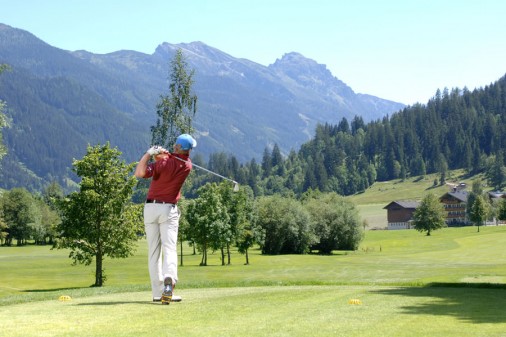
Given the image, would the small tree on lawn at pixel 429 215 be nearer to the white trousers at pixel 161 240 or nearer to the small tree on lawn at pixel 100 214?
the small tree on lawn at pixel 100 214

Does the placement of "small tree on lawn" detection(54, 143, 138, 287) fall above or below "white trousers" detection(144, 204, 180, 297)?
above

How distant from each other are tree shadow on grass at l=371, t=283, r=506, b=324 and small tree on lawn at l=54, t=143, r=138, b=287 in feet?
129

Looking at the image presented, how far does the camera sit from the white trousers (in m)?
16.0

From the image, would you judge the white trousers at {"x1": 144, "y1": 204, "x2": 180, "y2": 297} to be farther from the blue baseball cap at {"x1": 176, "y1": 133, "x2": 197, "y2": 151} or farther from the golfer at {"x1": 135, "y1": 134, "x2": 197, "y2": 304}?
the blue baseball cap at {"x1": 176, "y1": 133, "x2": 197, "y2": 151}

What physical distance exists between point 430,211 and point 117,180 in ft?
419

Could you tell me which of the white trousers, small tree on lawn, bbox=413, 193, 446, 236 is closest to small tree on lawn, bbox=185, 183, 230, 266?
the white trousers

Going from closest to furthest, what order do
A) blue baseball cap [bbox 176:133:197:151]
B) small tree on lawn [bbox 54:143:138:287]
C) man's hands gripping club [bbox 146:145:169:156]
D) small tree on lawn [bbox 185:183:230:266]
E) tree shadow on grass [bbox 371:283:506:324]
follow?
tree shadow on grass [bbox 371:283:506:324] → man's hands gripping club [bbox 146:145:169:156] → blue baseball cap [bbox 176:133:197:151] → small tree on lawn [bbox 54:143:138:287] → small tree on lawn [bbox 185:183:230:266]

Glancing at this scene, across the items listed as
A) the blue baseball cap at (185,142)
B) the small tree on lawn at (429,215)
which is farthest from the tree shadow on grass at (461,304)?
the small tree on lawn at (429,215)

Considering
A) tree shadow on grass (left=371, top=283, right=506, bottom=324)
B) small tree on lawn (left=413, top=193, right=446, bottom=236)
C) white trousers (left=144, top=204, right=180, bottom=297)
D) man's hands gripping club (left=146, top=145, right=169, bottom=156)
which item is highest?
small tree on lawn (left=413, top=193, right=446, bottom=236)

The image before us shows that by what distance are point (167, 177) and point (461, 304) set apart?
7.11m

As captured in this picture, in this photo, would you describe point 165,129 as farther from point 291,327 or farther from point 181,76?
point 291,327

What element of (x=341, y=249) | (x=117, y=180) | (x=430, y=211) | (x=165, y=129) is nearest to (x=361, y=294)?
(x=117, y=180)

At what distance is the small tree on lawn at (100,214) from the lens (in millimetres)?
55438

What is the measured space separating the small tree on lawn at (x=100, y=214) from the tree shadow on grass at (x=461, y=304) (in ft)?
129
